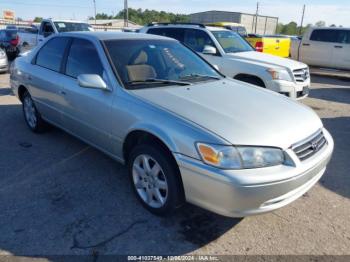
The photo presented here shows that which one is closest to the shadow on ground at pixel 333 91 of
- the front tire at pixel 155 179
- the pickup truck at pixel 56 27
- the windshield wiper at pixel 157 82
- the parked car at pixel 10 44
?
the windshield wiper at pixel 157 82

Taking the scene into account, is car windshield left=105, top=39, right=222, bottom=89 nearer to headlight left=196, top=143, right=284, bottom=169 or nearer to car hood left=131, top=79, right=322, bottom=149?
car hood left=131, top=79, right=322, bottom=149

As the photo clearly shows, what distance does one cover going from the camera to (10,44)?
16109mm

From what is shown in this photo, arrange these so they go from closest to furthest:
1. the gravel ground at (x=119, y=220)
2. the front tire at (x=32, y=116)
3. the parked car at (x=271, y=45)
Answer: the gravel ground at (x=119, y=220), the front tire at (x=32, y=116), the parked car at (x=271, y=45)

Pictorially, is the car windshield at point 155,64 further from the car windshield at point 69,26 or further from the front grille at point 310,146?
the car windshield at point 69,26

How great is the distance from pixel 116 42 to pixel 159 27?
5227 mm

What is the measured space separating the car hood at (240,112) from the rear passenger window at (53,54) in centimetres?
178

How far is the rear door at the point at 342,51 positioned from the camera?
12539 millimetres

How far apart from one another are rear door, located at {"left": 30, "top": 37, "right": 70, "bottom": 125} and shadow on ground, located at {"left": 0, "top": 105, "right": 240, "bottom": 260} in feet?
2.37

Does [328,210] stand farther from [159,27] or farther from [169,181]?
[159,27]

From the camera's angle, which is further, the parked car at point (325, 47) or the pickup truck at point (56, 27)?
the pickup truck at point (56, 27)

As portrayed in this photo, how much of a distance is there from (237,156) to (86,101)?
2.00 m

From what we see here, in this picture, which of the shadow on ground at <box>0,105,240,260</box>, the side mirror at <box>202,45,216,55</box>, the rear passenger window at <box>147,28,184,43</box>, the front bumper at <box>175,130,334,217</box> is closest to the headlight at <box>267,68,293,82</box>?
the side mirror at <box>202,45,216,55</box>

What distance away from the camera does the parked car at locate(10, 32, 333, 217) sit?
2.51 m

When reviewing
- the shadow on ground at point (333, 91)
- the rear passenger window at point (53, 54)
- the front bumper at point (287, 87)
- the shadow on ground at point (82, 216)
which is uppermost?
the rear passenger window at point (53, 54)
